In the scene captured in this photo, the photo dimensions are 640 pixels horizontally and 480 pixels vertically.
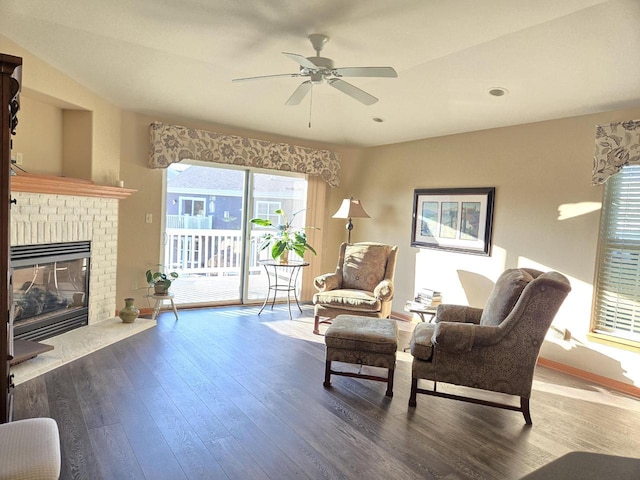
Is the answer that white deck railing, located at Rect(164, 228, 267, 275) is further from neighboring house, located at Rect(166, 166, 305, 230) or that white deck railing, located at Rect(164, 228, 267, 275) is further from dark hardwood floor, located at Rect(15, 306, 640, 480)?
dark hardwood floor, located at Rect(15, 306, 640, 480)

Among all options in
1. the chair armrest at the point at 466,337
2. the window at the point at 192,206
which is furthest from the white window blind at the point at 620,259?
the window at the point at 192,206

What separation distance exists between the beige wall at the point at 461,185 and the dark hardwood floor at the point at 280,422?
3.38 feet

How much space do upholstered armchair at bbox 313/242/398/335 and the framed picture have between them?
1.88 ft

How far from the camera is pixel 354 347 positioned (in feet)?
10.1

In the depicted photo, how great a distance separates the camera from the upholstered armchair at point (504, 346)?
104 inches

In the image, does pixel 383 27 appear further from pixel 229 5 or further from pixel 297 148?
pixel 297 148

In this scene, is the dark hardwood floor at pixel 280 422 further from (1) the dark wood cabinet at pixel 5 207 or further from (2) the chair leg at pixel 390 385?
(1) the dark wood cabinet at pixel 5 207

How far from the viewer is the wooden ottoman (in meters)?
3.03

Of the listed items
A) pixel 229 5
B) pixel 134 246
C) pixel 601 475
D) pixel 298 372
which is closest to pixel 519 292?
pixel 298 372

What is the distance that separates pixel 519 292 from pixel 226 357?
2.44 meters

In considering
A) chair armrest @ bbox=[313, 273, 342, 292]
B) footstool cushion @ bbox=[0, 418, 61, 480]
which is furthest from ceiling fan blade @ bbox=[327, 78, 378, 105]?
footstool cushion @ bbox=[0, 418, 61, 480]

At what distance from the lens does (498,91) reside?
371 centimetres

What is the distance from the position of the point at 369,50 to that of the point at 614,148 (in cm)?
222

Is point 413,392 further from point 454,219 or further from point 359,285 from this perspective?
point 454,219
